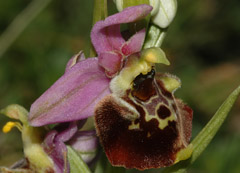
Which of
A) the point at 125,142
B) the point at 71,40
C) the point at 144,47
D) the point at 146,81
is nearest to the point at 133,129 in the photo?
the point at 125,142

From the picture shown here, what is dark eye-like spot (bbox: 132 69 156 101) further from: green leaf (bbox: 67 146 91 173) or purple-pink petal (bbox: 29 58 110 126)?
green leaf (bbox: 67 146 91 173)

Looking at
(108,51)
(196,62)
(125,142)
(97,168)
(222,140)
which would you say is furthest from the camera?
(196,62)

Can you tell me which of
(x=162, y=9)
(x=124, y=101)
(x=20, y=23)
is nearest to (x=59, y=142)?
(x=124, y=101)

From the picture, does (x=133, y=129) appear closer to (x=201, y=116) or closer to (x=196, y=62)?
(x=201, y=116)

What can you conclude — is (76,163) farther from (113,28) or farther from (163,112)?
(113,28)

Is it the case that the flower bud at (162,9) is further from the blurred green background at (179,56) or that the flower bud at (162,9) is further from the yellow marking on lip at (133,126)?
the blurred green background at (179,56)

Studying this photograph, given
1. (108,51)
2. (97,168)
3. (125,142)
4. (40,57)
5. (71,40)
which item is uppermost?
(108,51)
